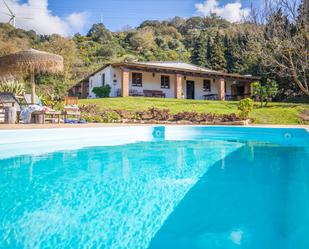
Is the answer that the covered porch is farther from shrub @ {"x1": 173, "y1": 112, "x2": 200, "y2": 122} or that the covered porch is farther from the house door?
shrub @ {"x1": 173, "y1": 112, "x2": 200, "y2": 122}

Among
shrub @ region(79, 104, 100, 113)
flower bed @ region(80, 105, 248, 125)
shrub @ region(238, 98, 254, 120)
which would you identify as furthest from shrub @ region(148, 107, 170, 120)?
shrub @ region(238, 98, 254, 120)

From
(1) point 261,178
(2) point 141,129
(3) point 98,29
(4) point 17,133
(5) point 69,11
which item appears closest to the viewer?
(1) point 261,178

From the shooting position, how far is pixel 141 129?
1040 cm

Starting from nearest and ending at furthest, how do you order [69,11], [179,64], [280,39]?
[280,39] < [179,64] < [69,11]

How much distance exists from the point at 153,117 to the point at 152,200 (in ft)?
36.1

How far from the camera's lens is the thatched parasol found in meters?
11.1

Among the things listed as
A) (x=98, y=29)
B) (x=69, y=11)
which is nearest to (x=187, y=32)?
(x=98, y=29)

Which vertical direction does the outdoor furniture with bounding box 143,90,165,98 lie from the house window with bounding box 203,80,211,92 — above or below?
below

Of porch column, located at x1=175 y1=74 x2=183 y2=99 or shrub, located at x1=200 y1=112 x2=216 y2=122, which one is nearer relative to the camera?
shrub, located at x1=200 y1=112 x2=216 y2=122

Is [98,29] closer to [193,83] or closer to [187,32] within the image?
[187,32]

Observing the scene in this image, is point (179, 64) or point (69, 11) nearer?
point (179, 64)

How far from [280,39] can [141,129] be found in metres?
6.38

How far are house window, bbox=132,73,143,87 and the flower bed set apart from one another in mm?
7658

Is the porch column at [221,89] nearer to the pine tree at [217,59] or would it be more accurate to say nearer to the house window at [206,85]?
the house window at [206,85]
